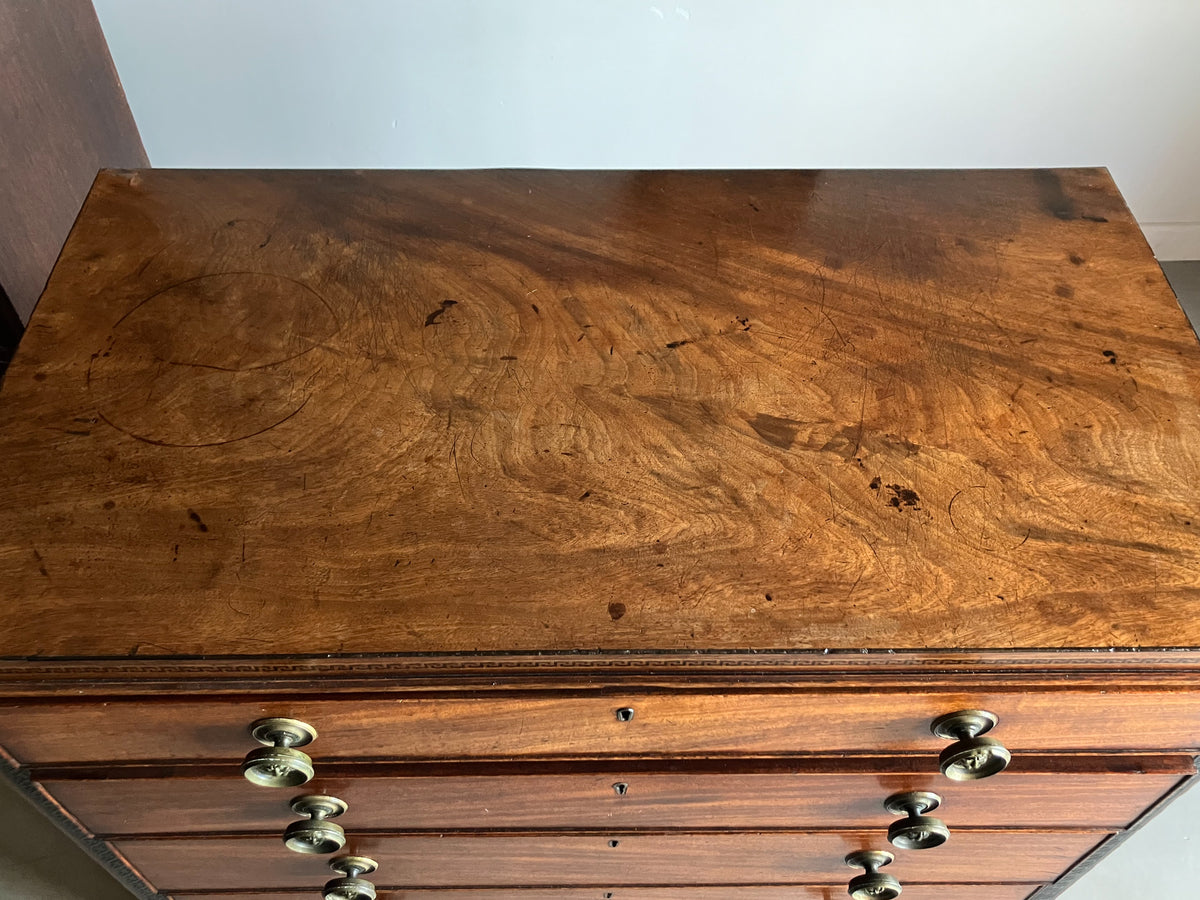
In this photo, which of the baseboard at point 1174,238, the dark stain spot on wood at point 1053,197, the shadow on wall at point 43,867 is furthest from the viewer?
the baseboard at point 1174,238

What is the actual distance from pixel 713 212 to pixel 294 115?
825mm

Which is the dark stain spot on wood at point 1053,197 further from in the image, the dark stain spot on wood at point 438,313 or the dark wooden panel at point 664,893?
the dark wooden panel at point 664,893

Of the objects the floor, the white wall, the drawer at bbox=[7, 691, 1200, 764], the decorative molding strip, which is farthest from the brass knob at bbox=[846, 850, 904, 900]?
the white wall

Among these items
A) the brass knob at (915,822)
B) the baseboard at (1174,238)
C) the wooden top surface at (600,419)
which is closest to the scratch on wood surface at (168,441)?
the wooden top surface at (600,419)

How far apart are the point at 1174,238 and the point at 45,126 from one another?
6.58 ft

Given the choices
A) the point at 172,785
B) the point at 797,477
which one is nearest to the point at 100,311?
the point at 172,785

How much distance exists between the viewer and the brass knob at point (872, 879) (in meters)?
1.01

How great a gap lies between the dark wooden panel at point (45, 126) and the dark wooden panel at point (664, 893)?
801 mm

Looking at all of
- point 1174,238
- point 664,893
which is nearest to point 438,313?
point 664,893

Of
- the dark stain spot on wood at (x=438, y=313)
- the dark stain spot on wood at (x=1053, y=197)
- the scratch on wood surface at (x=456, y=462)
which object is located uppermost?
the dark stain spot on wood at (x=1053, y=197)

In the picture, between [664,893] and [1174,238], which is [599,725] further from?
[1174,238]

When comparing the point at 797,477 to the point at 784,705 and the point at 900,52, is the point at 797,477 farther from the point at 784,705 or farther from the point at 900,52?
the point at 900,52

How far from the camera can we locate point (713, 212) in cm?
106

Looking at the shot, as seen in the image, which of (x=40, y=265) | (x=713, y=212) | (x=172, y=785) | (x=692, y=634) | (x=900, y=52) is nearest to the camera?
(x=692, y=634)
